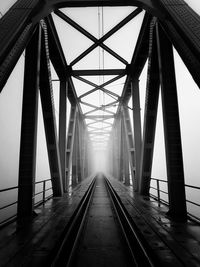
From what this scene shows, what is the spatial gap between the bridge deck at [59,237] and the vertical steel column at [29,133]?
638 mm

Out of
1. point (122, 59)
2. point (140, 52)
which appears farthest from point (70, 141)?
point (140, 52)

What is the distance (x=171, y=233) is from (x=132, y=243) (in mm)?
1007

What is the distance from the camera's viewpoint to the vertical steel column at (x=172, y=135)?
4.46 meters

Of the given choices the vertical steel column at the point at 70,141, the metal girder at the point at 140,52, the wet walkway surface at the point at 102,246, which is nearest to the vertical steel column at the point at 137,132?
the metal girder at the point at 140,52

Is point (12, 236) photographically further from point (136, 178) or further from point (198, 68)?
point (136, 178)

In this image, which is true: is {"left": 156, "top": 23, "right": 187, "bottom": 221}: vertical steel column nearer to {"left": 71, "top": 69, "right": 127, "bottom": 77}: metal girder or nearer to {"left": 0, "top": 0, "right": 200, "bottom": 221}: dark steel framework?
{"left": 0, "top": 0, "right": 200, "bottom": 221}: dark steel framework

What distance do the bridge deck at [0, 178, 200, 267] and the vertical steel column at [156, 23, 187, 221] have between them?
1.65ft

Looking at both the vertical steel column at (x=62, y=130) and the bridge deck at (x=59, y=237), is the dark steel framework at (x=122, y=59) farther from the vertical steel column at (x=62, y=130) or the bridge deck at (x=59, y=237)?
the bridge deck at (x=59, y=237)

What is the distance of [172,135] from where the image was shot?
184 inches

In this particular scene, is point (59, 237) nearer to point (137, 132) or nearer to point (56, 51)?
point (137, 132)

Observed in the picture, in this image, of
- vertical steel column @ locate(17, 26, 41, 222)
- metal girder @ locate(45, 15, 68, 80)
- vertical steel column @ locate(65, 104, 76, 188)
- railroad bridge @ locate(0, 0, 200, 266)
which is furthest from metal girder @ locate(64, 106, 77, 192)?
vertical steel column @ locate(17, 26, 41, 222)

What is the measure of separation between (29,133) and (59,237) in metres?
3.03

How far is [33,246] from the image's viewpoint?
3.04 meters

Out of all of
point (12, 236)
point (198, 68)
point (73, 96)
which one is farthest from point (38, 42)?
point (73, 96)
